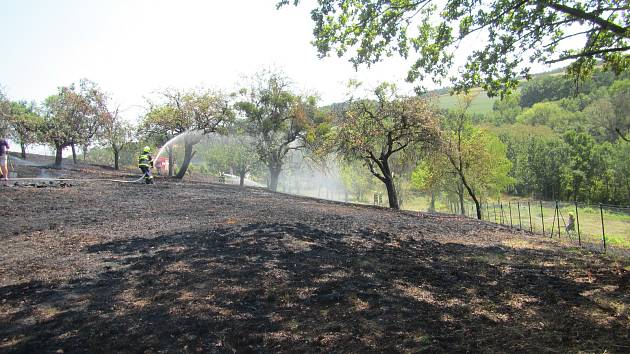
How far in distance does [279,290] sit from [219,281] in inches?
37.3

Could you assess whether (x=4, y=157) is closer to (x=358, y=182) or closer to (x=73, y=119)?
(x=73, y=119)

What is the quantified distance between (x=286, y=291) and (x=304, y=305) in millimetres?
555

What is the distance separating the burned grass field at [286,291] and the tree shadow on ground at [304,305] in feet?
0.08

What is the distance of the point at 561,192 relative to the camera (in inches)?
2827

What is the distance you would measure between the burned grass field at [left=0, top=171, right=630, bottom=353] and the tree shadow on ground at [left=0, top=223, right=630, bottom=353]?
2 centimetres

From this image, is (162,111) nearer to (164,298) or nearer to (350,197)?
(164,298)

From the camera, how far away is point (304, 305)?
5086 millimetres

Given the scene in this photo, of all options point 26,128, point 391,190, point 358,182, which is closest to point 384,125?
point 391,190

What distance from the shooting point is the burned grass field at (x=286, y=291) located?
4105 millimetres

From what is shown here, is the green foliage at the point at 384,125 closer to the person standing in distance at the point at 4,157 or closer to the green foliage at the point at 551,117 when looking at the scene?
the person standing in distance at the point at 4,157

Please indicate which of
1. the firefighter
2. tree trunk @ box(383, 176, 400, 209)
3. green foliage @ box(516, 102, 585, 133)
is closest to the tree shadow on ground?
the firefighter

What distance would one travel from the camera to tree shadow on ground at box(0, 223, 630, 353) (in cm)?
405

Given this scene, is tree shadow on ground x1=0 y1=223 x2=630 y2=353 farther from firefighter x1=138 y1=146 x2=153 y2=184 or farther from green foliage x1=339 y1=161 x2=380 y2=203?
green foliage x1=339 y1=161 x2=380 y2=203

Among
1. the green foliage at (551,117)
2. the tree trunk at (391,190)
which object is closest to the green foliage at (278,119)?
the tree trunk at (391,190)
